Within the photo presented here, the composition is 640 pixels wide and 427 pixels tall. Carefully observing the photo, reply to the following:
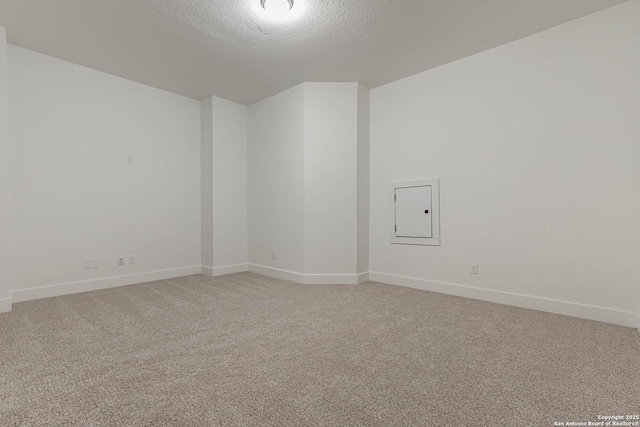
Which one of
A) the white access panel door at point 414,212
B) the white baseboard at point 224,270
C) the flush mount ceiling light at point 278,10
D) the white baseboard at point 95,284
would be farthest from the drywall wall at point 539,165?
the white baseboard at point 95,284

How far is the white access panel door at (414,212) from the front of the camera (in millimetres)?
3830

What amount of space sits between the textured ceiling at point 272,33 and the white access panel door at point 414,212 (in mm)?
1500

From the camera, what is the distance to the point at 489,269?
3.35 m

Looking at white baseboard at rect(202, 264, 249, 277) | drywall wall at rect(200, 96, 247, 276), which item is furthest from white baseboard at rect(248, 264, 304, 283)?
drywall wall at rect(200, 96, 247, 276)

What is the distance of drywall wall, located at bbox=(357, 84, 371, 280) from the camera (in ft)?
13.9

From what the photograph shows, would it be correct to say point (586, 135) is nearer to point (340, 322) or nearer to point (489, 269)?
point (489, 269)

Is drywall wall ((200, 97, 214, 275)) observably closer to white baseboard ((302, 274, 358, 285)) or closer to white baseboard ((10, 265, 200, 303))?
white baseboard ((10, 265, 200, 303))

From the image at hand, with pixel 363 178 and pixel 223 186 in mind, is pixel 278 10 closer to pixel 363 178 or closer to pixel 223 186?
pixel 363 178

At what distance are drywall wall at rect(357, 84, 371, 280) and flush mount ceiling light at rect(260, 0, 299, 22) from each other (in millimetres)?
1601

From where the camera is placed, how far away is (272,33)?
3.10 m

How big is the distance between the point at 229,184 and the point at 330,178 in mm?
1763

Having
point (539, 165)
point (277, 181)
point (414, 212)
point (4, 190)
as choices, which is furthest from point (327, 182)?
point (4, 190)

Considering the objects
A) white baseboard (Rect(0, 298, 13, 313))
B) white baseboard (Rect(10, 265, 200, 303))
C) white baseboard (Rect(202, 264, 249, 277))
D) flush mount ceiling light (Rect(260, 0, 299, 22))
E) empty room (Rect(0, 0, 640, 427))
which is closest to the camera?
empty room (Rect(0, 0, 640, 427))

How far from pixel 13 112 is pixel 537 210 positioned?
18.0 ft
